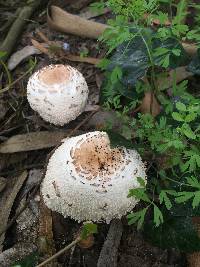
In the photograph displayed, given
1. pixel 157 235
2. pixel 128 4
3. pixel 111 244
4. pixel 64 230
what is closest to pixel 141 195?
pixel 157 235

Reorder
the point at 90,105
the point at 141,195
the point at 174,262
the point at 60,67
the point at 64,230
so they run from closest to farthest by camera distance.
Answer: the point at 141,195
the point at 174,262
the point at 64,230
the point at 60,67
the point at 90,105

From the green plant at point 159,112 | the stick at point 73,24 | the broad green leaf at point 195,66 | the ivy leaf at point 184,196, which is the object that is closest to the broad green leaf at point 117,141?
the green plant at point 159,112

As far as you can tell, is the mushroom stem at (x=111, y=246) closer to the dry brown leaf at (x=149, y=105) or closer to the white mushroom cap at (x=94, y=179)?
the white mushroom cap at (x=94, y=179)

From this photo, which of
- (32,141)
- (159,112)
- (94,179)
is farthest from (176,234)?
(32,141)

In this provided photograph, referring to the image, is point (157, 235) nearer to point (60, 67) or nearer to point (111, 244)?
point (111, 244)

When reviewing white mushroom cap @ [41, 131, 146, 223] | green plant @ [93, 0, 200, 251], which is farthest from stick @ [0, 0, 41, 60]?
white mushroom cap @ [41, 131, 146, 223]

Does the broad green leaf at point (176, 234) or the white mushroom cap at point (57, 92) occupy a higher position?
the white mushroom cap at point (57, 92)
